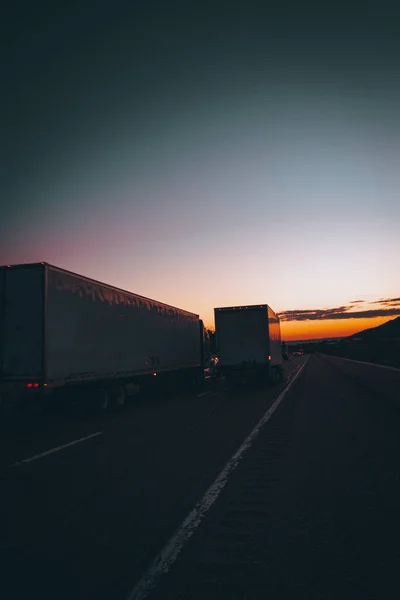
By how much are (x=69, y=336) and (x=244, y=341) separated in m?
12.5

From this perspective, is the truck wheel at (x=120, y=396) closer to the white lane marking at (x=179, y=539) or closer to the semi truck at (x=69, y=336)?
the semi truck at (x=69, y=336)

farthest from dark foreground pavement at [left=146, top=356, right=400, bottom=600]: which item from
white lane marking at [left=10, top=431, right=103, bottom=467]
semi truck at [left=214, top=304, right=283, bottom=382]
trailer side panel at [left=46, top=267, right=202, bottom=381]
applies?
semi truck at [left=214, top=304, right=283, bottom=382]

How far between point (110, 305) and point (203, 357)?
47.2 ft

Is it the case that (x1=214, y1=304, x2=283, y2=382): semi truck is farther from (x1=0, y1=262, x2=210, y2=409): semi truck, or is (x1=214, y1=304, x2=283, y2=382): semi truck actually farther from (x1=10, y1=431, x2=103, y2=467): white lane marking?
(x1=10, y1=431, x2=103, y2=467): white lane marking

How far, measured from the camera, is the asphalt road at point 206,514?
371 cm

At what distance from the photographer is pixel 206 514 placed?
5242 mm

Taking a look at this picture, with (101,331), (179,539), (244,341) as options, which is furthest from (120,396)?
(179,539)

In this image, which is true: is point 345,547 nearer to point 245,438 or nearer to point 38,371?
point 245,438

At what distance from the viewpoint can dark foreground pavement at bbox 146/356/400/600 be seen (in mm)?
3602

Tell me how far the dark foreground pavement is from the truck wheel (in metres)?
8.28

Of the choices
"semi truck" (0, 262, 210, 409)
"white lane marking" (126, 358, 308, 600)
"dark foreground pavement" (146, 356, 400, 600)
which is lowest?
"dark foreground pavement" (146, 356, 400, 600)

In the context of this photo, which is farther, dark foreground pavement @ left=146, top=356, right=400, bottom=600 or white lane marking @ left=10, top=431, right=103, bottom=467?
white lane marking @ left=10, top=431, right=103, bottom=467

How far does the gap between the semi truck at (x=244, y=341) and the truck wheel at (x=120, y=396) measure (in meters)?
8.19

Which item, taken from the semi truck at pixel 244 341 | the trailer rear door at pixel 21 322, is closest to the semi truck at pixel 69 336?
the trailer rear door at pixel 21 322
